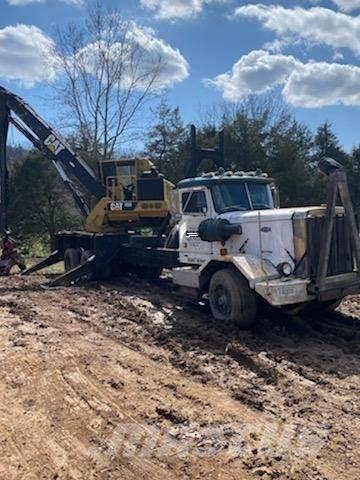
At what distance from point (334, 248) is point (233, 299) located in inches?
67.3

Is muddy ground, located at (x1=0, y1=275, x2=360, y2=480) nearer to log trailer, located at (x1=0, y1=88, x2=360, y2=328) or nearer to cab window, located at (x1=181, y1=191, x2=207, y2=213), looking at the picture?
log trailer, located at (x1=0, y1=88, x2=360, y2=328)

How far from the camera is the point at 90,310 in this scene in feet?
32.4

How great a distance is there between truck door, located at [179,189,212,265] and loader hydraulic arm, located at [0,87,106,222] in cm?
576

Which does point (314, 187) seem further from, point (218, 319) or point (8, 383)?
point (8, 383)

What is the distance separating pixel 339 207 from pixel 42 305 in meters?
5.86

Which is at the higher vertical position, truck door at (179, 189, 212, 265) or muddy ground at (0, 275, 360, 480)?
truck door at (179, 189, 212, 265)

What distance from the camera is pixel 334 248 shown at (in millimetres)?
7961

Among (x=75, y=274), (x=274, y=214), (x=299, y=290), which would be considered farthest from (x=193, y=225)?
(x=75, y=274)

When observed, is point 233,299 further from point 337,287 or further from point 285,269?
point 337,287

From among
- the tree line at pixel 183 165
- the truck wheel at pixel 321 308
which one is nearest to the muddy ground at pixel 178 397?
the truck wheel at pixel 321 308

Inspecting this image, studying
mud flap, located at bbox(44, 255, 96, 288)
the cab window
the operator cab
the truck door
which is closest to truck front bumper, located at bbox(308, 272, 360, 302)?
the operator cab

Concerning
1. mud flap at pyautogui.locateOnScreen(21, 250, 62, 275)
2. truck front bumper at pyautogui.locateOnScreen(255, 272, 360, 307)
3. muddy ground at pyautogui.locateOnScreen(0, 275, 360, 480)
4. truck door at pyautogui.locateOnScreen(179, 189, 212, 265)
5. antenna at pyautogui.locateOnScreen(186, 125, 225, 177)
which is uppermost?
antenna at pyautogui.locateOnScreen(186, 125, 225, 177)

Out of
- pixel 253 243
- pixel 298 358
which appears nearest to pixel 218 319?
pixel 253 243

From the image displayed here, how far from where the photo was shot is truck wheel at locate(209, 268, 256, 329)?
791 cm
